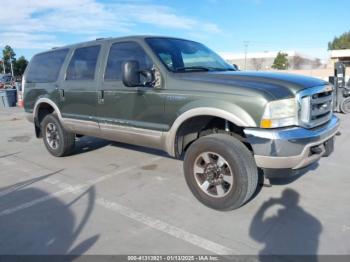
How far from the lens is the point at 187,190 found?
4344 mm

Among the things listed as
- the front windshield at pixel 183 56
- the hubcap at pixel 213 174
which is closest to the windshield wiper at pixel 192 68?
the front windshield at pixel 183 56

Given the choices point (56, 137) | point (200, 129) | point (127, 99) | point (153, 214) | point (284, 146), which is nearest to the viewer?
point (284, 146)

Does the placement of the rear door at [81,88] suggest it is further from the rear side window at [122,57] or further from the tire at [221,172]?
the tire at [221,172]

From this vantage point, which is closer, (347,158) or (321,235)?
(321,235)

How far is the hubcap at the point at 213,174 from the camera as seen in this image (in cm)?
366

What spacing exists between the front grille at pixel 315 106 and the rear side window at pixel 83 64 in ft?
10.3

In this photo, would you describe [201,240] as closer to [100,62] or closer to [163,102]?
[163,102]

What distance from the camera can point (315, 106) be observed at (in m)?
3.61

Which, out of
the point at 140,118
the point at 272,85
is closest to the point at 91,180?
the point at 140,118

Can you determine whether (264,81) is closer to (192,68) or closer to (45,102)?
(192,68)

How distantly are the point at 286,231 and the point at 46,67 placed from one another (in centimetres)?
507

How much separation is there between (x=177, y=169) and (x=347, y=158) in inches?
116

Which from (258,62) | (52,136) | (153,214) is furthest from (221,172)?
(258,62)

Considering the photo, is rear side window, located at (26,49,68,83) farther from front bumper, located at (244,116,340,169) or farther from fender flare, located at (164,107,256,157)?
front bumper, located at (244,116,340,169)
